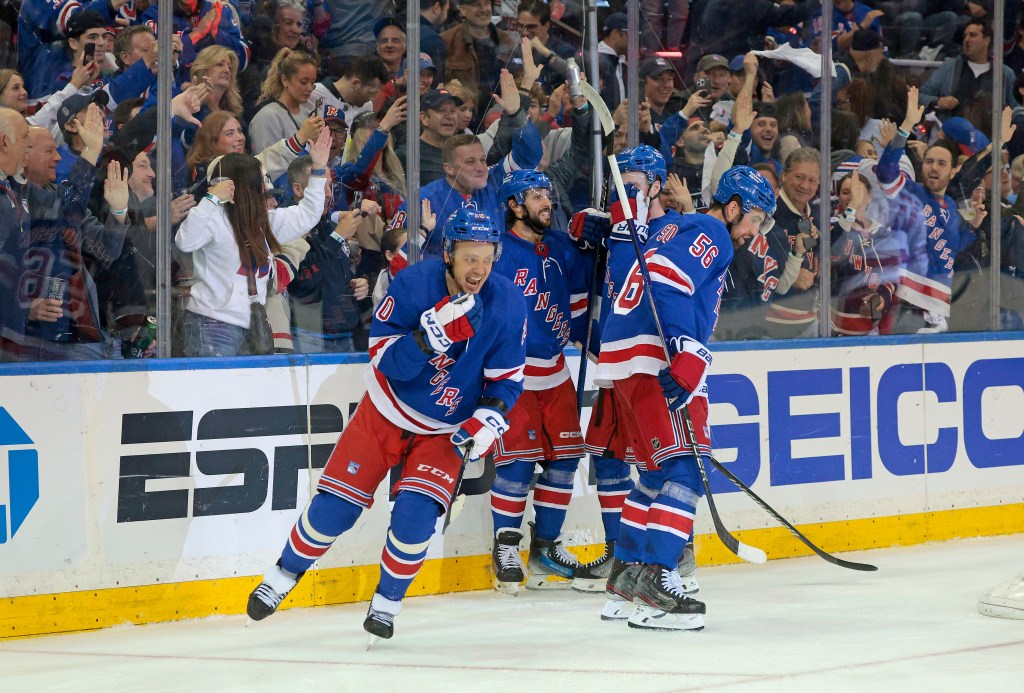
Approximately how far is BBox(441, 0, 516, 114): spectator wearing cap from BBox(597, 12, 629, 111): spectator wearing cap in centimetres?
42

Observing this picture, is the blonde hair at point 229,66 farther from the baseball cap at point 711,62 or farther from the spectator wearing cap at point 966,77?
the spectator wearing cap at point 966,77

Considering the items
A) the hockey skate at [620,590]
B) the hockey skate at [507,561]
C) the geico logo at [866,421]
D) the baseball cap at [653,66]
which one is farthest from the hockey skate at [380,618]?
the baseball cap at [653,66]

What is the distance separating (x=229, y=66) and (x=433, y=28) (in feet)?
2.60

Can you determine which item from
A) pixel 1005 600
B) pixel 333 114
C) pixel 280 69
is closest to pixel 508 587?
pixel 1005 600

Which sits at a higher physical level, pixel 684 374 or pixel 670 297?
pixel 670 297

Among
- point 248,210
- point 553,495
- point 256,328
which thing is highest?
point 248,210

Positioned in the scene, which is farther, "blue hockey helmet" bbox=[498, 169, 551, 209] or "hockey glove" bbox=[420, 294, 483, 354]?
"blue hockey helmet" bbox=[498, 169, 551, 209]

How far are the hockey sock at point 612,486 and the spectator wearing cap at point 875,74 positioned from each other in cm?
213

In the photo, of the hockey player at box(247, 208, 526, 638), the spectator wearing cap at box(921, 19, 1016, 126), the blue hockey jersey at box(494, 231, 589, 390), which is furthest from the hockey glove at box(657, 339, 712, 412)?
the spectator wearing cap at box(921, 19, 1016, 126)

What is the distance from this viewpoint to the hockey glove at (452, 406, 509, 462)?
3830mm

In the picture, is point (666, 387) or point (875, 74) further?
point (875, 74)

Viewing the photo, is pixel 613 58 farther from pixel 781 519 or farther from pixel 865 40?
pixel 781 519

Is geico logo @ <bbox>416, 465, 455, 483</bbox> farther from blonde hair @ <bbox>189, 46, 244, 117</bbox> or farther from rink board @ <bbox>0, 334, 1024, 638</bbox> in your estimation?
blonde hair @ <bbox>189, 46, 244, 117</bbox>

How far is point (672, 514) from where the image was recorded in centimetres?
397
